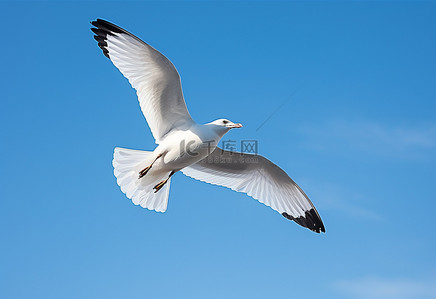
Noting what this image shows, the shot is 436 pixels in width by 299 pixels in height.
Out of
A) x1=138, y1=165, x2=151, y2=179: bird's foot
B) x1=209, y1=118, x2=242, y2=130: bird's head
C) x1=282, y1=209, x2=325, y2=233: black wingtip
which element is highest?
x1=209, y1=118, x2=242, y2=130: bird's head

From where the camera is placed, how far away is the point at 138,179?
23.2 ft

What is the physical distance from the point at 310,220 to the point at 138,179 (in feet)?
8.36

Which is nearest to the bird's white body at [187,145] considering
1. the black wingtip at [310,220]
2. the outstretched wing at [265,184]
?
the outstretched wing at [265,184]

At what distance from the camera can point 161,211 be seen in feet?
24.6

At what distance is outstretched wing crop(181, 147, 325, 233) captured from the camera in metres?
7.88

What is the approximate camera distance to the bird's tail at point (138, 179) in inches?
271

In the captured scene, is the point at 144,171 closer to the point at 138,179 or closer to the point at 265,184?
the point at 138,179

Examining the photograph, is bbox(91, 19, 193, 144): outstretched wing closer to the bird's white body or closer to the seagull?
the seagull

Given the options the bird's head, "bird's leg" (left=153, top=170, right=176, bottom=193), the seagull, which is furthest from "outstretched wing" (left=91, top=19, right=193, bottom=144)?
"bird's leg" (left=153, top=170, right=176, bottom=193)

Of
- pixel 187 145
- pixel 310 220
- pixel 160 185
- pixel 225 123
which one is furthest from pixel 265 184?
pixel 187 145

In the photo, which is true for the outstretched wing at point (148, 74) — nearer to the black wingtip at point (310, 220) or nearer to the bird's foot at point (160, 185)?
the bird's foot at point (160, 185)

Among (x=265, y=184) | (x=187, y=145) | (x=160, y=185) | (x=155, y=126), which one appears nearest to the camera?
(x=187, y=145)

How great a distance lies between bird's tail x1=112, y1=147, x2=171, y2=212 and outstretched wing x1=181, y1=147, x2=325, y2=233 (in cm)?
62

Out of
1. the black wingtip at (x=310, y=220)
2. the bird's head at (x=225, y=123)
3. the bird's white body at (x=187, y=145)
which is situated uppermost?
the bird's head at (x=225, y=123)
